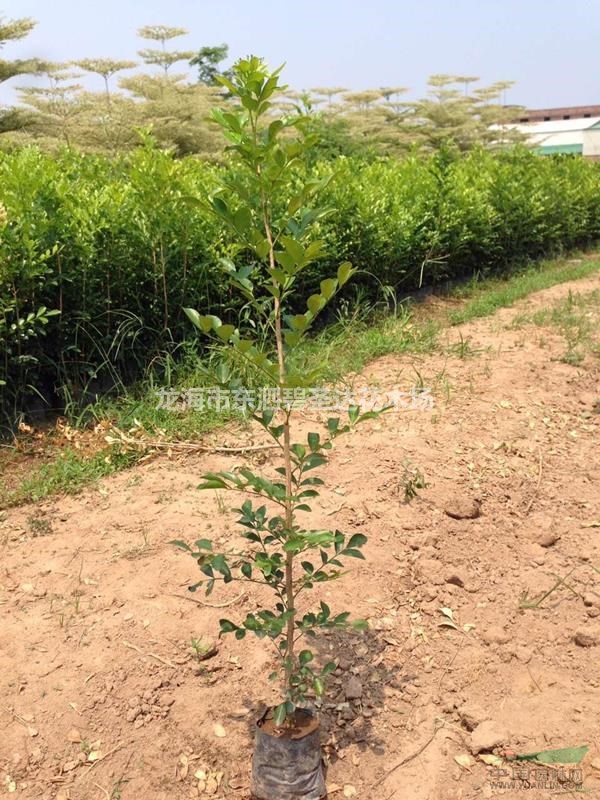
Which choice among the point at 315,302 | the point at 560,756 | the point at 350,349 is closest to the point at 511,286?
the point at 350,349

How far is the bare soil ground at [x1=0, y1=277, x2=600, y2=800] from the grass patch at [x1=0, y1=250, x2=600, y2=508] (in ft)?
0.51

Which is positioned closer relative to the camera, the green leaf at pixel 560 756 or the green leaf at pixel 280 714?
the green leaf at pixel 280 714

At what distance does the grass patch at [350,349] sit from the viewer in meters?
3.40

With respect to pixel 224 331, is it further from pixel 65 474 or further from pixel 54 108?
pixel 54 108

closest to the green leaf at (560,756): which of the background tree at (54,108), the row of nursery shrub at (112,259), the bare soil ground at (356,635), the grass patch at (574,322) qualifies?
the bare soil ground at (356,635)

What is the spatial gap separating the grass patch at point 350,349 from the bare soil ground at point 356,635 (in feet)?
0.51

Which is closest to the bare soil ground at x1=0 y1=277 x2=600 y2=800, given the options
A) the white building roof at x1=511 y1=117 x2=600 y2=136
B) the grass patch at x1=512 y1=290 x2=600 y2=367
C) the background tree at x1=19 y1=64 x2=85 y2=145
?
the grass patch at x1=512 y1=290 x2=600 y2=367

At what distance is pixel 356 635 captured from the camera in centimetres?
253

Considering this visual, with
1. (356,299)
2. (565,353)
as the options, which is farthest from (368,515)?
(356,299)

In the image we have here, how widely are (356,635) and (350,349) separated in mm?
2657

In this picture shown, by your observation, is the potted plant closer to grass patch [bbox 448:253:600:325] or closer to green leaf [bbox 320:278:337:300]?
green leaf [bbox 320:278:337:300]

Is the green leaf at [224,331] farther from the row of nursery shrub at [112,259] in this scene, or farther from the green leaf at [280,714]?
the row of nursery shrub at [112,259]

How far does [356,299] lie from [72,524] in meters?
3.33

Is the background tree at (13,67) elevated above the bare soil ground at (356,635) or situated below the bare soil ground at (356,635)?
above
